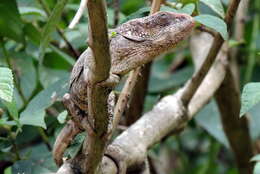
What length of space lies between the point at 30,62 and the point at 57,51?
99 millimetres

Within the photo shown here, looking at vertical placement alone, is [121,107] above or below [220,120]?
above

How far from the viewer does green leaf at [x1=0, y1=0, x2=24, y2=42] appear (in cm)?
156

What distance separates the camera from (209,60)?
4.78ft

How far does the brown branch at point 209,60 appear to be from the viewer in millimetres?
1341

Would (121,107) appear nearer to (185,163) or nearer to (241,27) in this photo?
(241,27)

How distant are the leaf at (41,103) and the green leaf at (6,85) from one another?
0.26 meters

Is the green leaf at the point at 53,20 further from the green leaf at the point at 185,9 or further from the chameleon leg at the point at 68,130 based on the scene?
the green leaf at the point at 185,9

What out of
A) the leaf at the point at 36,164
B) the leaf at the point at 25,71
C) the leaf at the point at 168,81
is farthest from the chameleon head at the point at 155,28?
the leaf at the point at 168,81

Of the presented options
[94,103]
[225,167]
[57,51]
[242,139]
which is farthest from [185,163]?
[94,103]

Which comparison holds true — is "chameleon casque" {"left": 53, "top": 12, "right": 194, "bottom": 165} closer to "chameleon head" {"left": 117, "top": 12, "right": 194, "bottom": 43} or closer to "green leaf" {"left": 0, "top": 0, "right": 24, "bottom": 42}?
"chameleon head" {"left": 117, "top": 12, "right": 194, "bottom": 43}

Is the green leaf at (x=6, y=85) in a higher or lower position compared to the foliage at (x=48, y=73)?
higher

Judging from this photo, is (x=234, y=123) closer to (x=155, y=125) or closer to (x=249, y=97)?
(x=155, y=125)

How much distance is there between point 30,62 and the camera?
1.76 meters

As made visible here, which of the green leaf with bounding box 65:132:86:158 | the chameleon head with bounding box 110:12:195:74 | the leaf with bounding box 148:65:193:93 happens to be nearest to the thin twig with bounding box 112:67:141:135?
the green leaf with bounding box 65:132:86:158
